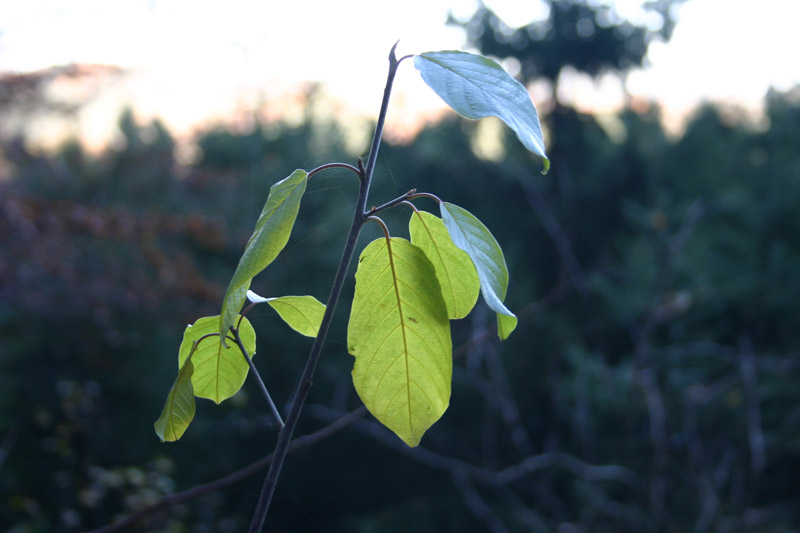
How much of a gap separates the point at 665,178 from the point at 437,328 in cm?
403

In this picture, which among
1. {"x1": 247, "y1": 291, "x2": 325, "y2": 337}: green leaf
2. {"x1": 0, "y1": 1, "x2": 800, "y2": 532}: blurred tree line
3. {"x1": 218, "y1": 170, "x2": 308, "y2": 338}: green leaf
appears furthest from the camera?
{"x1": 0, "y1": 1, "x2": 800, "y2": 532}: blurred tree line

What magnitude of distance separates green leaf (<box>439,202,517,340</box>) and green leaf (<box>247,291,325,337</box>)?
106 millimetres

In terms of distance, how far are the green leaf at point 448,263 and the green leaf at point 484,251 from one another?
0.08ft

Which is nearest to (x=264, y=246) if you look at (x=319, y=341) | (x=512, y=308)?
(x=319, y=341)

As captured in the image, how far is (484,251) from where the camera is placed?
31 cm

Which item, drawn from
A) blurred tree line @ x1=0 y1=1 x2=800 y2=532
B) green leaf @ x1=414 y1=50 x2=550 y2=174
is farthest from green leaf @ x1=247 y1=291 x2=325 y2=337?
blurred tree line @ x1=0 y1=1 x2=800 y2=532

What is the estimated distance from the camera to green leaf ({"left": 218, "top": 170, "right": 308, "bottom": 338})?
0.27 metres

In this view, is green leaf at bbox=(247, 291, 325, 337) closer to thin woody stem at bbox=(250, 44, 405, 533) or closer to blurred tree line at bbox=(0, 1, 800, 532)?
thin woody stem at bbox=(250, 44, 405, 533)

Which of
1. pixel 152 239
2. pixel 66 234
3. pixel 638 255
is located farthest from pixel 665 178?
pixel 66 234

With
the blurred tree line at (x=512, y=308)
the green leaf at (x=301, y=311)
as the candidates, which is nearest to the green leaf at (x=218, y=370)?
the green leaf at (x=301, y=311)

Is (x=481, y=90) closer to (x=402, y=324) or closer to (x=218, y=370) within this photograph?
(x=402, y=324)

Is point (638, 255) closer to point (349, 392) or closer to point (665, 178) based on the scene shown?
point (665, 178)

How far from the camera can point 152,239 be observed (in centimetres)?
283

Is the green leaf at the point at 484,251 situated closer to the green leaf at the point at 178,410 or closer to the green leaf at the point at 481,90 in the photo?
the green leaf at the point at 481,90
